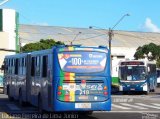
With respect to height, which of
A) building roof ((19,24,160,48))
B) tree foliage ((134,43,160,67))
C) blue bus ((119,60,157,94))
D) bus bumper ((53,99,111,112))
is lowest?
bus bumper ((53,99,111,112))

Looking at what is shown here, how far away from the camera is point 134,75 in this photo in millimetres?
44719

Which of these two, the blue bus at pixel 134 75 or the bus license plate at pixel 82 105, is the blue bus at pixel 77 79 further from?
the blue bus at pixel 134 75

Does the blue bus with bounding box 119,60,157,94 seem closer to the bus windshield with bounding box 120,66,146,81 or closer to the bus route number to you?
the bus windshield with bounding box 120,66,146,81

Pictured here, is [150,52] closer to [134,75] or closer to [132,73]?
[134,75]

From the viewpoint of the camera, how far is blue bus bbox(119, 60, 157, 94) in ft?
145

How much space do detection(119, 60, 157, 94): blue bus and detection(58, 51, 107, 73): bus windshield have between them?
998 inches

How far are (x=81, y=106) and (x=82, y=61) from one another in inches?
A: 63.5

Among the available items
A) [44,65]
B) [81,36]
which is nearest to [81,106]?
[44,65]

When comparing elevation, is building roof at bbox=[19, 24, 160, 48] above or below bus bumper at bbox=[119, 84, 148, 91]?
above

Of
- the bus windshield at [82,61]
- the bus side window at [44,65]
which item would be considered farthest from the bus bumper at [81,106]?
the bus side window at [44,65]

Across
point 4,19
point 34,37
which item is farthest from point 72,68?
point 34,37

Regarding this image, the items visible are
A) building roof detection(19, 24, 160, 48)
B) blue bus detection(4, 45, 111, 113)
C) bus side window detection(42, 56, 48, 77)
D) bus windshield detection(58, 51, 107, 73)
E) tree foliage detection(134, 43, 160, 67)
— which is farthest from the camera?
building roof detection(19, 24, 160, 48)

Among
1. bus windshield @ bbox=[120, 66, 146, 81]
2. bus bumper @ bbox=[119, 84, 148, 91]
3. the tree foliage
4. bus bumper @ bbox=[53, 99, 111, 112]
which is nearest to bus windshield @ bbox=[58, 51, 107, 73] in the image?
bus bumper @ bbox=[53, 99, 111, 112]

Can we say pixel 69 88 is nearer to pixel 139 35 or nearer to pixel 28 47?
pixel 28 47
